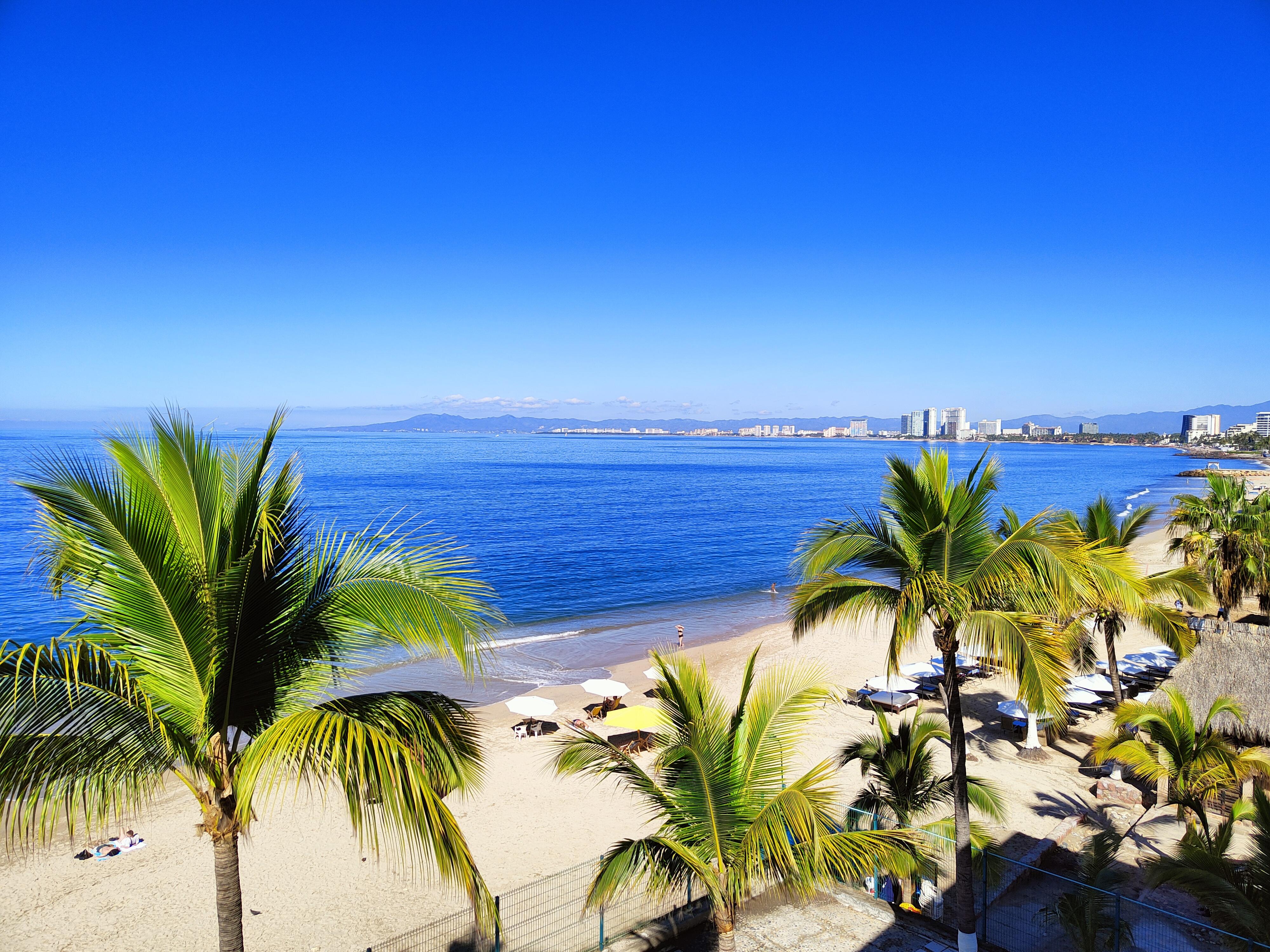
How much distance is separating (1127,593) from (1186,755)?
7.44 meters

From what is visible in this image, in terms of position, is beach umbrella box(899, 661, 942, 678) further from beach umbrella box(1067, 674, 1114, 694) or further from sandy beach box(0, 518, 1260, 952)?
beach umbrella box(1067, 674, 1114, 694)

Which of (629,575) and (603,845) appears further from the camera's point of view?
(629,575)

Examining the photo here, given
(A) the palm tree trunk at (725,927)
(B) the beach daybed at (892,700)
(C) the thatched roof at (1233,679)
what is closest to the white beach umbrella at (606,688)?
(B) the beach daybed at (892,700)

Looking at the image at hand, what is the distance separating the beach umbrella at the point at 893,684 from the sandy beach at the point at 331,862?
2546 mm

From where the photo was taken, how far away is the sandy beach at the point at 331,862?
37.9 feet

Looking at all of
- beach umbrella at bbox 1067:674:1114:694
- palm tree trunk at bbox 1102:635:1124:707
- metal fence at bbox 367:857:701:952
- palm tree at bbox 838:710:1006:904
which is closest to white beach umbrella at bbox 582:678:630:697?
metal fence at bbox 367:857:701:952

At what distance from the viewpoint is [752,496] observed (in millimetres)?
101812

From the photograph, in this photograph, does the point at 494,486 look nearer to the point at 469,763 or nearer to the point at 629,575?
the point at 629,575

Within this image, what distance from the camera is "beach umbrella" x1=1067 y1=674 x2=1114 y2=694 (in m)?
19.6

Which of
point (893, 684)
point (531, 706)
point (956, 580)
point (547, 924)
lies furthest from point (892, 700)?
point (956, 580)

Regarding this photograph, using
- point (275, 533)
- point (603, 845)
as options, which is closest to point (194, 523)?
point (275, 533)

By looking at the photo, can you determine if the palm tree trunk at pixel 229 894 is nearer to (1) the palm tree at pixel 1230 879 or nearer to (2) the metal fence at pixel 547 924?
(2) the metal fence at pixel 547 924

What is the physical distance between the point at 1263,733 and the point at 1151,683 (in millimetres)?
8085

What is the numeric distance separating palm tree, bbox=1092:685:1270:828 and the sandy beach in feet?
6.67
